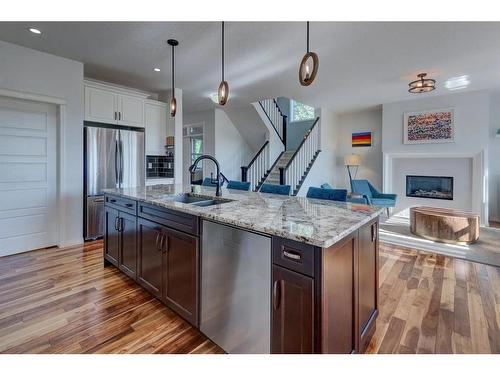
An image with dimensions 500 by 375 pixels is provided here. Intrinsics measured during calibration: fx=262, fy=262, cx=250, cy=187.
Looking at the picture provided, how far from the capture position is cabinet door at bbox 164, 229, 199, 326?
1852mm

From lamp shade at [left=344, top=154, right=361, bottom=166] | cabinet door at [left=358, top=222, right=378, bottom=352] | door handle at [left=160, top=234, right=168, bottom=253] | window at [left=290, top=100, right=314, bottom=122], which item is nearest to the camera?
cabinet door at [left=358, top=222, right=378, bottom=352]

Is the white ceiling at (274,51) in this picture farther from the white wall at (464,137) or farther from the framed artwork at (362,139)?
the framed artwork at (362,139)

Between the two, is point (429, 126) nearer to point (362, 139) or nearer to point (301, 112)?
point (362, 139)

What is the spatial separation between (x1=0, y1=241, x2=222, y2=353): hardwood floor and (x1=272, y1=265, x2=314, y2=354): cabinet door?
62cm

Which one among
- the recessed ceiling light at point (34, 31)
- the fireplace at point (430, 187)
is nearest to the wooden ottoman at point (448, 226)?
the fireplace at point (430, 187)

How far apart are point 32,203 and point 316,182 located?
5.42m

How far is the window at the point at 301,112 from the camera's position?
26.8ft

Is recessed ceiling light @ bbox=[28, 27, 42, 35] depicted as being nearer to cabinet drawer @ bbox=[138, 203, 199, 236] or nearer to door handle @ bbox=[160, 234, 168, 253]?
cabinet drawer @ bbox=[138, 203, 199, 236]

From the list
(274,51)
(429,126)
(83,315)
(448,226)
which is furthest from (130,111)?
(429,126)

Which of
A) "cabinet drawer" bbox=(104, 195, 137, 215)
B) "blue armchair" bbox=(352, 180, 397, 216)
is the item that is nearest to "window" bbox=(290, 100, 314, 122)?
"blue armchair" bbox=(352, 180, 397, 216)

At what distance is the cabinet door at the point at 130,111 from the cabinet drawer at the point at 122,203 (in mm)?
1992

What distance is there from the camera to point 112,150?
13.8 feet

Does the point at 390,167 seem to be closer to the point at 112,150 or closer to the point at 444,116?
the point at 444,116

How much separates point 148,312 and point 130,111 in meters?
3.53
